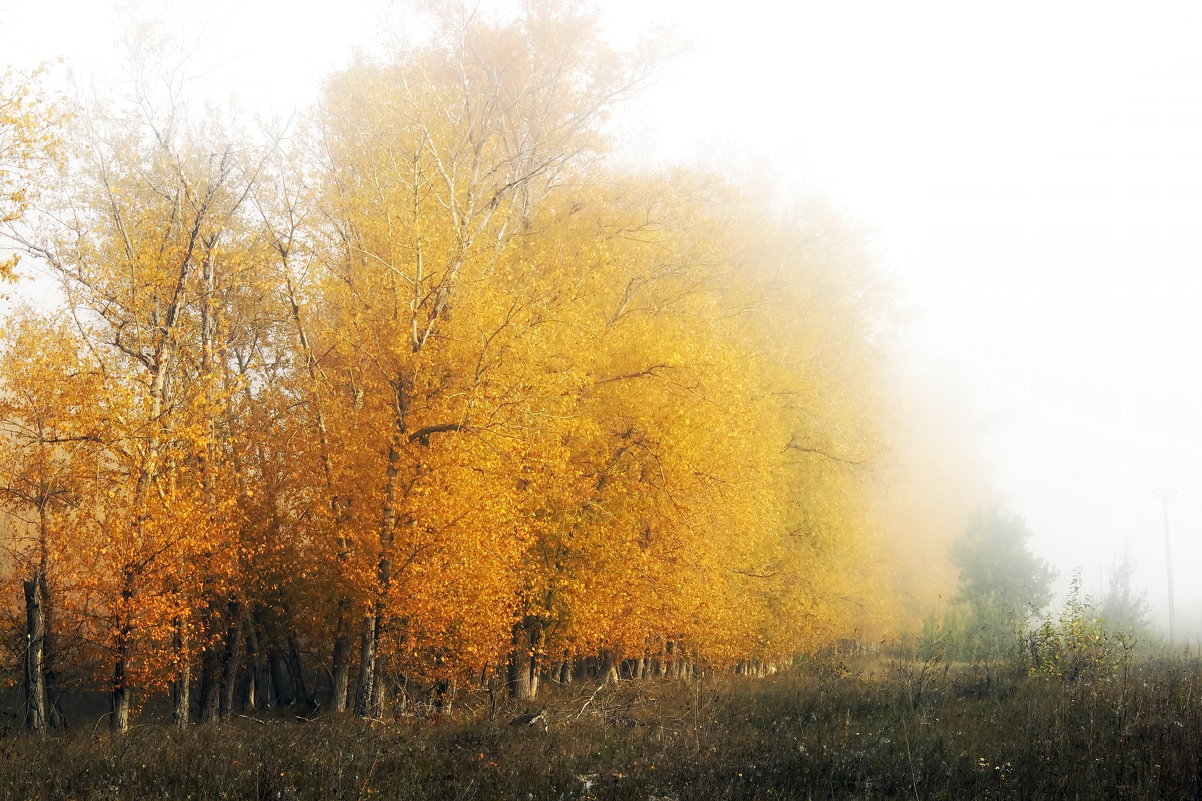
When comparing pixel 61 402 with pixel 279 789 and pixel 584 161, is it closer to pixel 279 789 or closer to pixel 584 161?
pixel 279 789

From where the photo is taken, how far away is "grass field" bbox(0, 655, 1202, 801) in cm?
844

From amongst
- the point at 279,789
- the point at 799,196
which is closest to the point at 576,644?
the point at 279,789

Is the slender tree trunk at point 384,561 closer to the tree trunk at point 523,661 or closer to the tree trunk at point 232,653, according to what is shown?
the tree trunk at point 523,661

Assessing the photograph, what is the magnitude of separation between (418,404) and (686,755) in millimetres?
8499

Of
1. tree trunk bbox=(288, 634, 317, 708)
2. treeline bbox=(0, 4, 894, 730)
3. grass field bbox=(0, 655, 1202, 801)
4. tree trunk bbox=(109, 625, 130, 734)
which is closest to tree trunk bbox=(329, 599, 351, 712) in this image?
treeline bbox=(0, 4, 894, 730)

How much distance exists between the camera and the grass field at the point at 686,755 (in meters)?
8.44

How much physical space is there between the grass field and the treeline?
4066 millimetres

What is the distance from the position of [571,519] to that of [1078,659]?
970 cm

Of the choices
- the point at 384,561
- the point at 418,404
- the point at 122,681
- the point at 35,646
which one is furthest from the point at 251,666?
the point at 418,404

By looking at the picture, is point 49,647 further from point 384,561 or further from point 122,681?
point 384,561

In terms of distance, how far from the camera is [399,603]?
15.1 meters

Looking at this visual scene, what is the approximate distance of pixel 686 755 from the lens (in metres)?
10.1

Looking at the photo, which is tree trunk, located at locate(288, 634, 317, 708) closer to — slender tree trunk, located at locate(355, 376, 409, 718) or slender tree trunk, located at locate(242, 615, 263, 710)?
slender tree trunk, located at locate(242, 615, 263, 710)

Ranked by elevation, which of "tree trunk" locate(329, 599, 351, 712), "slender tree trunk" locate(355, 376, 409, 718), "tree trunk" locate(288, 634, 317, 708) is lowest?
"tree trunk" locate(288, 634, 317, 708)
